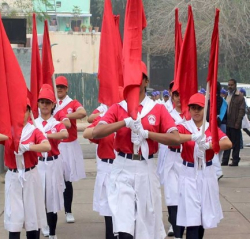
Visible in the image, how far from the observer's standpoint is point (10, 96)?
6855 millimetres

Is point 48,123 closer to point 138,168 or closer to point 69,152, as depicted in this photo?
point 69,152

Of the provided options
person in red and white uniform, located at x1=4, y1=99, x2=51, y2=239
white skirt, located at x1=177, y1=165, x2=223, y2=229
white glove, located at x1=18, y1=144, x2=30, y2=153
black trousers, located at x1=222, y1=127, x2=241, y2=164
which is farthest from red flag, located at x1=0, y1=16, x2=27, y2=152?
black trousers, located at x1=222, y1=127, x2=241, y2=164

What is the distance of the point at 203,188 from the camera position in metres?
7.06

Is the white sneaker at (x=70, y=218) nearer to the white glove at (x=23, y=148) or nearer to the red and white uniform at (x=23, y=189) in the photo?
the red and white uniform at (x=23, y=189)

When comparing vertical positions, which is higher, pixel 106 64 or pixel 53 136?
pixel 106 64

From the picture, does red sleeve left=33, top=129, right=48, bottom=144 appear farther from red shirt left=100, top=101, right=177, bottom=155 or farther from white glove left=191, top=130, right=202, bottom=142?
white glove left=191, top=130, right=202, bottom=142

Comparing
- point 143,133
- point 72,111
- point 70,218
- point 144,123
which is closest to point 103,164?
point 72,111

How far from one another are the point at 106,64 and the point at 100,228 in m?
2.24

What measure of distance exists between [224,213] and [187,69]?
3165mm

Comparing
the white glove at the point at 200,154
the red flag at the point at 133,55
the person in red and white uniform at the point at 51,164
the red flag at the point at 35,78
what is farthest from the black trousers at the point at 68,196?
the red flag at the point at 133,55

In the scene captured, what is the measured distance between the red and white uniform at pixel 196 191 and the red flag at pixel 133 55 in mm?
1041

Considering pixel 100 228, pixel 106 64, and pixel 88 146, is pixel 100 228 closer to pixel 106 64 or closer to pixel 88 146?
pixel 106 64

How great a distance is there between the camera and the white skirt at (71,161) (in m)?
9.38

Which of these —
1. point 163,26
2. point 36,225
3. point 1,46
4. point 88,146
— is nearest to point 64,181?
point 36,225
